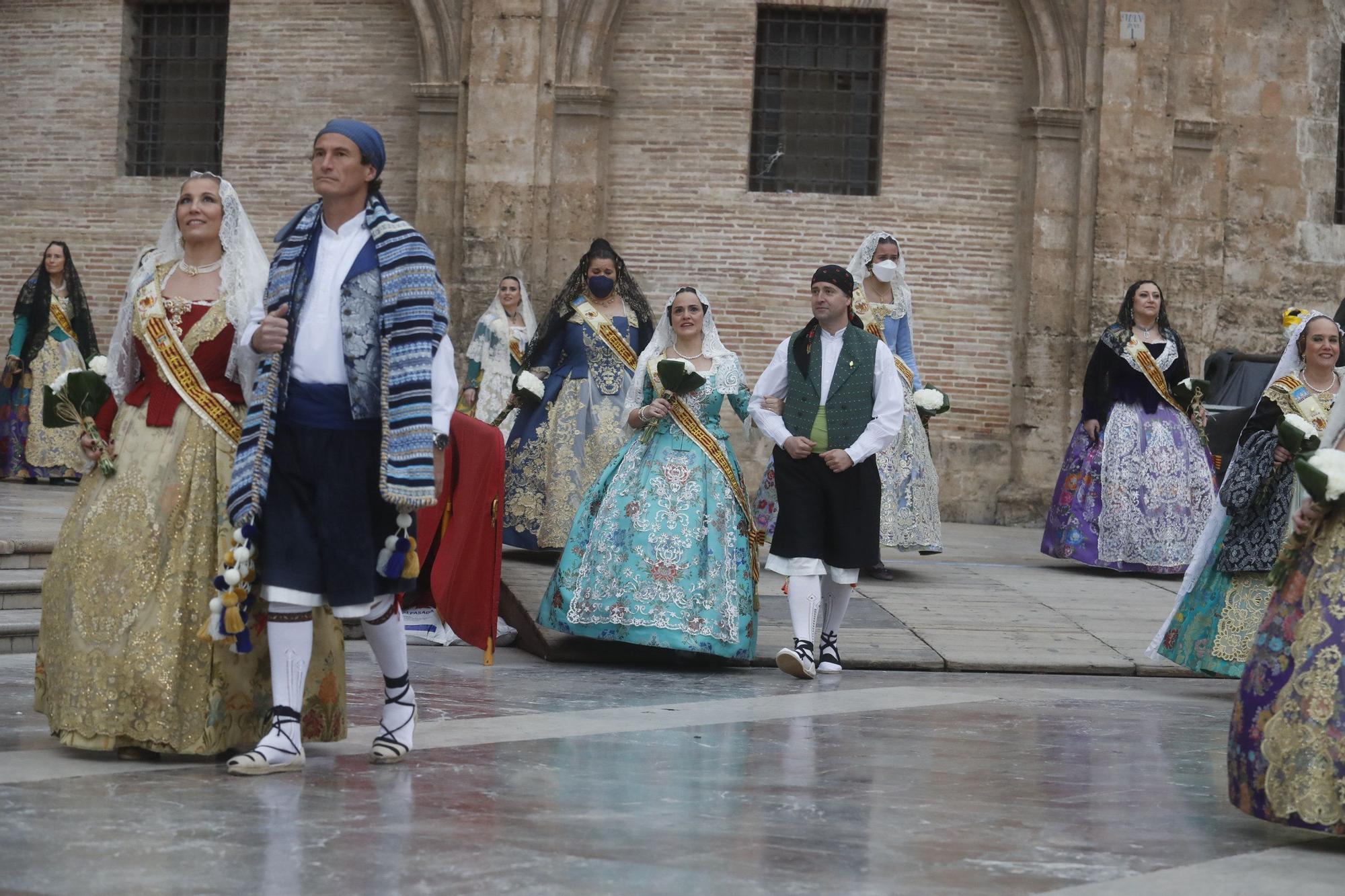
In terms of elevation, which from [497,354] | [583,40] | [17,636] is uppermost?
[583,40]

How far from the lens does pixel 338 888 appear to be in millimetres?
3945

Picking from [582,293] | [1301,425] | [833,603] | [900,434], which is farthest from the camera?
[900,434]

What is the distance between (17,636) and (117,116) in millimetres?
10249

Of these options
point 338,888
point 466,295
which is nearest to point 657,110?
point 466,295

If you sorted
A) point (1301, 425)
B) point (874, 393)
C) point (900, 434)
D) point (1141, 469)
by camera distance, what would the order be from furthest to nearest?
point (1141, 469), point (900, 434), point (874, 393), point (1301, 425)

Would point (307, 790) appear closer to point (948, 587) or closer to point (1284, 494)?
Result: point (1284, 494)

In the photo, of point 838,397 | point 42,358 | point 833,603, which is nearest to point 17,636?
point 833,603

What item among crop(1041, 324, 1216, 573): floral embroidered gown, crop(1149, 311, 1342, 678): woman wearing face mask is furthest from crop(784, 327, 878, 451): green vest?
crop(1041, 324, 1216, 573): floral embroidered gown

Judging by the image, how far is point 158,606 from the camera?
17.8 ft

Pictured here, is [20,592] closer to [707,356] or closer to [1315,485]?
[707,356]

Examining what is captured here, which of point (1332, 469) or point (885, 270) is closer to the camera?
point (1332, 469)

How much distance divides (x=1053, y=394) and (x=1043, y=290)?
35.2 inches

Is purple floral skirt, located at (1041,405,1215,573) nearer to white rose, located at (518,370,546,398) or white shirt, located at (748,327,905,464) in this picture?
white rose, located at (518,370,546,398)

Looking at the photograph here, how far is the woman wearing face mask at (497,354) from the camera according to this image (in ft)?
43.4
